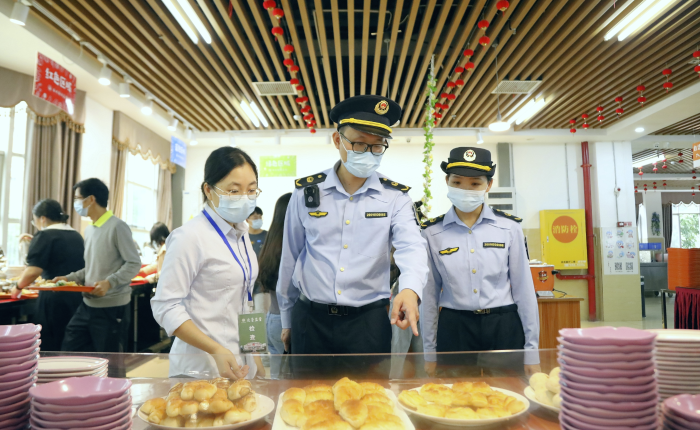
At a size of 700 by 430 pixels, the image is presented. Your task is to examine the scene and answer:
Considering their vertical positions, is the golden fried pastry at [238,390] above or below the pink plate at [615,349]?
below

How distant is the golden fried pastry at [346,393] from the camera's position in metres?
1.02

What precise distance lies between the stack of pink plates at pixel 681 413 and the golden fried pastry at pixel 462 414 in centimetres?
34

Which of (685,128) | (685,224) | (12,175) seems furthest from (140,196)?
(685,224)

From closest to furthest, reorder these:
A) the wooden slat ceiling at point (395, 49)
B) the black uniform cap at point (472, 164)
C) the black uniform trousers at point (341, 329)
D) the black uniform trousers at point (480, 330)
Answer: the black uniform trousers at point (341, 329) < the black uniform trousers at point (480, 330) < the black uniform cap at point (472, 164) < the wooden slat ceiling at point (395, 49)

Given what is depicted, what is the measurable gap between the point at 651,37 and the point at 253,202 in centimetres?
597

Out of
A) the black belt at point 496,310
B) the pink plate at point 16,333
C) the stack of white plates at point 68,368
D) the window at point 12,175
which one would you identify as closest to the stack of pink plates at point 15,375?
the pink plate at point 16,333

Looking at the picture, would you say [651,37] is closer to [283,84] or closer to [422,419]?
[283,84]

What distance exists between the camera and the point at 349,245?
5.95 feet

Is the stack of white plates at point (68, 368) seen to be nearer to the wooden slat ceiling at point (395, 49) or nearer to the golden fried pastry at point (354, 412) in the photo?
the golden fried pastry at point (354, 412)

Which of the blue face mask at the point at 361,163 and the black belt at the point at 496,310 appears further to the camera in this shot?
the black belt at the point at 496,310

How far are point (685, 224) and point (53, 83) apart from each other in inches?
858

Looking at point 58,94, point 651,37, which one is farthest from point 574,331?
point 58,94

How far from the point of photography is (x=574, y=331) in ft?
2.52

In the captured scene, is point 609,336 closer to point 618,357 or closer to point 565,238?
point 618,357
